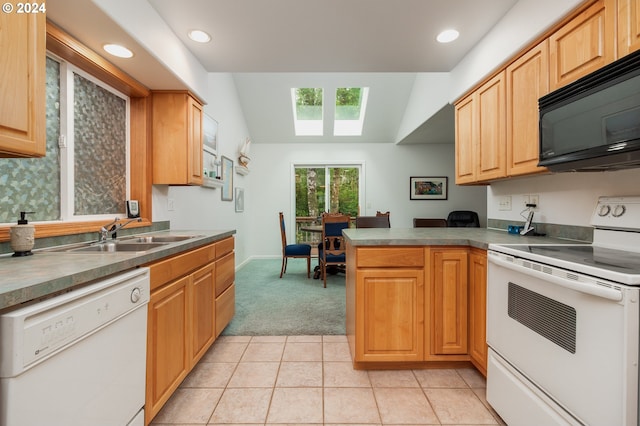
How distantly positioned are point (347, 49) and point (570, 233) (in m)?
1.97

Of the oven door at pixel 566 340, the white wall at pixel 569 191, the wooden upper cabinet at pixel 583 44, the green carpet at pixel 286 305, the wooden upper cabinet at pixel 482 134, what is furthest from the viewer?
the green carpet at pixel 286 305

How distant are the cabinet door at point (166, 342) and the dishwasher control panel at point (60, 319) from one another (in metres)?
0.22

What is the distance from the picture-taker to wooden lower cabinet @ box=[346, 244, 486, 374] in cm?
184

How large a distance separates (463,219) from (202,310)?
16.5 feet

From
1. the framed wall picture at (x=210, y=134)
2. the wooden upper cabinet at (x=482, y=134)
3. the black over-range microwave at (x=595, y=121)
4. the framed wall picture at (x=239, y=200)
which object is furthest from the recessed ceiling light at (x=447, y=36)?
the framed wall picture at (x=239, y=200)

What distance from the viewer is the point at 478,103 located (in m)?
2.23

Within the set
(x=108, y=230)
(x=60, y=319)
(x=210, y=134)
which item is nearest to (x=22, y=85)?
(x=60, y=319)

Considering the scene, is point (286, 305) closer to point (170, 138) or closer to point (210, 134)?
point (170, 138)

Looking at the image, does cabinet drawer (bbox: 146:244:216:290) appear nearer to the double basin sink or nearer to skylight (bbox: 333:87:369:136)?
the double basin sink

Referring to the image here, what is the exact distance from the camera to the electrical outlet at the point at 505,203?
7.54ft

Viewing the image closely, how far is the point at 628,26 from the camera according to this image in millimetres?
1165

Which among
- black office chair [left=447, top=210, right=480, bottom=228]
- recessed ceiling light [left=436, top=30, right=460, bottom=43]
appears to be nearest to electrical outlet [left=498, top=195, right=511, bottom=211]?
recessed ceiling light [left=436, top=30, right=460, bottom=43]

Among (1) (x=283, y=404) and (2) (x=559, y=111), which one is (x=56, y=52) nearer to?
(1) (x=283, y=404)

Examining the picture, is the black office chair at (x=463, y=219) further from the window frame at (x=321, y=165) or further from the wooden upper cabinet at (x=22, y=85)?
the wooden upper cabinet at (x=22, y=85)
